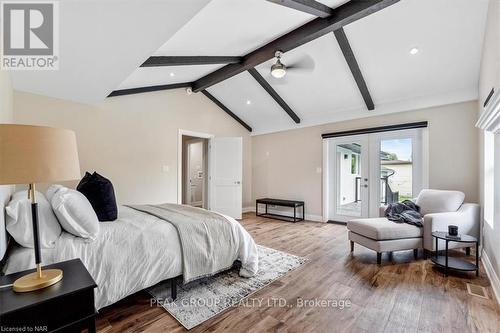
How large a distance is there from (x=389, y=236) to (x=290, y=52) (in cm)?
300

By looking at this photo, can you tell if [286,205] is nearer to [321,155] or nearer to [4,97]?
[321,155]

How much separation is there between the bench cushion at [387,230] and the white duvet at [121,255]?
230 cm

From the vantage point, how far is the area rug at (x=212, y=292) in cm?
184

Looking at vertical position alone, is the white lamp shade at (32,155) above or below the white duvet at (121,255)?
above

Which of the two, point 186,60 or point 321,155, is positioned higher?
point 186,60

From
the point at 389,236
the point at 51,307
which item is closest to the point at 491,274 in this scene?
the point at 389,236

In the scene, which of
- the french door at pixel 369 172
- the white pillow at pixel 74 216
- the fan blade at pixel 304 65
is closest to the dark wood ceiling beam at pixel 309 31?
the fan blade at pixel 304 65

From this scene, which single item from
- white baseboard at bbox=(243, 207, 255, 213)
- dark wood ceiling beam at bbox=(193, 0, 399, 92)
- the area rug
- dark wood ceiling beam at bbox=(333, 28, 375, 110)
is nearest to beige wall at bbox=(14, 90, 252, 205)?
dark wood ceiling beam at bbox=(193, 0, 399, 92)

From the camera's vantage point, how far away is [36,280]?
1.12 meters

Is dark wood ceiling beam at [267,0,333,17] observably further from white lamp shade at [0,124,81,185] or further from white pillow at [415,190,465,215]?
white pillow at [415,190,465,215]

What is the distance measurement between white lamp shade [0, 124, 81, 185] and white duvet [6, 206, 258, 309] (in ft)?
2.73

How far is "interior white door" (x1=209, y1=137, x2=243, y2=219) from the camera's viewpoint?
546cm

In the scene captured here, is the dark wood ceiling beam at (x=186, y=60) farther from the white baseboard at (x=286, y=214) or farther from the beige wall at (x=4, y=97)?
the white baseboard at (x=286, y=214)

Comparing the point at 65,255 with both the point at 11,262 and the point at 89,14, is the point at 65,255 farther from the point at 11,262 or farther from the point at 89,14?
the point at 89,14
